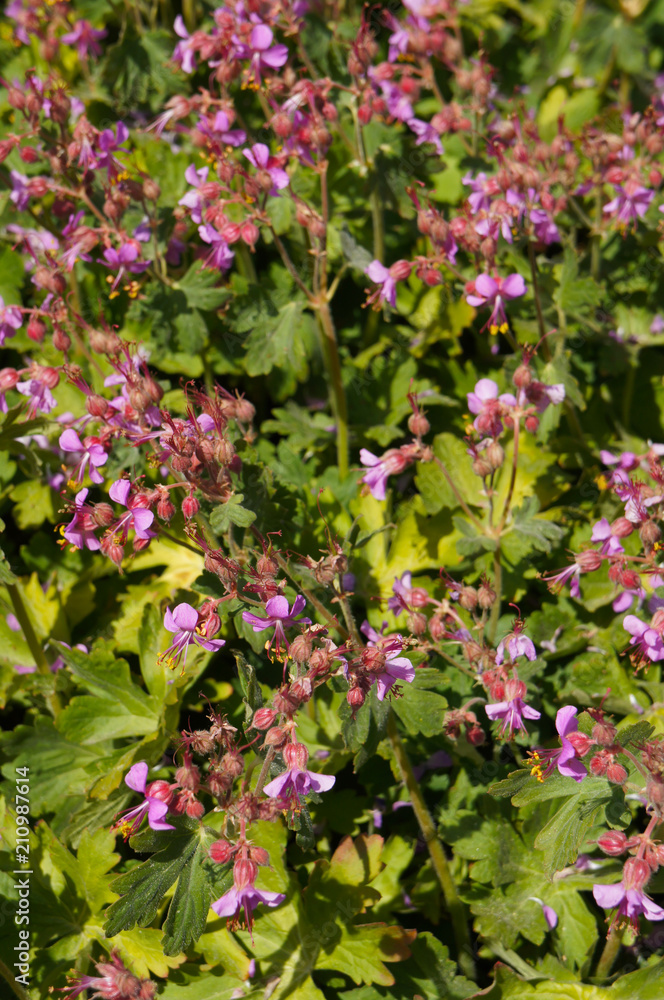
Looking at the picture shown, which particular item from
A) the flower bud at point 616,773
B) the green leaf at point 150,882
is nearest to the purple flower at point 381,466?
the flower bud at point 616,773

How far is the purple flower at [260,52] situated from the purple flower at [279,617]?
216 centimetres

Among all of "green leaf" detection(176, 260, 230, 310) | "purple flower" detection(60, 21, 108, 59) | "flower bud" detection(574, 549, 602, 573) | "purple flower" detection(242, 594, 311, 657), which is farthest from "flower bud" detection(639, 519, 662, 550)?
"purple flower" detection(60, 21, 108, 59)

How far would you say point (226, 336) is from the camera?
3418 mm

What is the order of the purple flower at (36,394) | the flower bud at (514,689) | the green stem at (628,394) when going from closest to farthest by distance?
the flower bud at (514,689) → the purple flower at (36,394) → the green stem at (628,394)

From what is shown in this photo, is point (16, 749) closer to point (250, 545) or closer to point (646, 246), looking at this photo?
point (250, 545)

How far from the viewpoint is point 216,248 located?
9.77 feet

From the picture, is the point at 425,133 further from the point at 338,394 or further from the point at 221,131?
the point at 338,394

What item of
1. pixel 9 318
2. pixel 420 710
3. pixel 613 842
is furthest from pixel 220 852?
pixel 9 318

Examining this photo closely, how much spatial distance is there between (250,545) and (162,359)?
4.04ft

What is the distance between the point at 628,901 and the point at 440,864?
2.22 feet

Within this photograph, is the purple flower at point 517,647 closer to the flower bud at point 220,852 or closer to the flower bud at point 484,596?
the flower bud at point 484,596

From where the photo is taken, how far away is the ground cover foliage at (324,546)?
211 cm

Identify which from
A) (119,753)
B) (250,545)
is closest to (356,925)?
(119,753)

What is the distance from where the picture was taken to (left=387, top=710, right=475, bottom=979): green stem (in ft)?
8.00
